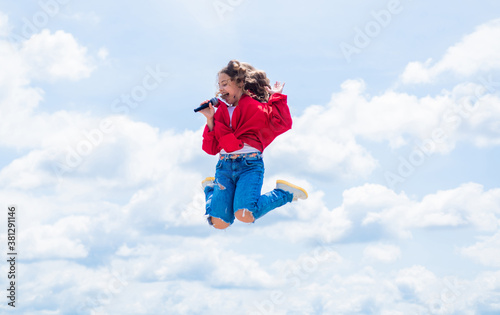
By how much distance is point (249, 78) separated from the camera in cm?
872

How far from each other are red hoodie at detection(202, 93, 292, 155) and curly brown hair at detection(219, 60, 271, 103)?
17 centimetres

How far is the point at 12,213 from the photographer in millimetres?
11656

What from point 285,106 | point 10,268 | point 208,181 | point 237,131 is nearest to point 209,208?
point 208,181

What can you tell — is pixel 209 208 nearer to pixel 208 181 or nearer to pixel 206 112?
pixel 208 181

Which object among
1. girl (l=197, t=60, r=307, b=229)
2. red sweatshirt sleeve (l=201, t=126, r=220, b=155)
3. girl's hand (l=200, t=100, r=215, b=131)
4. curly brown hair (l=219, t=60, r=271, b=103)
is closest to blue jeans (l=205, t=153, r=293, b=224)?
girl (l=197, t=60, r=307, b=229)

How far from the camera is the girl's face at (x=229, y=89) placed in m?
8.59

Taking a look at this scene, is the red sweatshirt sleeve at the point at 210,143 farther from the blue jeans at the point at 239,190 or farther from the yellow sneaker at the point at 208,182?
the yellow sneaker at the point at 208,182

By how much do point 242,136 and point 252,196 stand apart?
92 cm

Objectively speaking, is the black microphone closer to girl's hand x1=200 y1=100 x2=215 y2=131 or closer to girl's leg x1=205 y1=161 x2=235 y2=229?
girl's hand x1=200 y1=100 x2=215 y2=131

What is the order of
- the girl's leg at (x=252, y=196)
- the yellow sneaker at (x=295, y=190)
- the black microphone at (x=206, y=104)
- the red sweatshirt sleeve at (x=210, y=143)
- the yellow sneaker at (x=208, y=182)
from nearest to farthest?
the girl's leg at (x=252, y=196) < the black microphone at (x=206, y=104) < the red sweatshirt sleeve at (x=210, y=143) < the yellow sneaker at (x=295, y=190) < the yellow sneaker at (x=208, y=182)

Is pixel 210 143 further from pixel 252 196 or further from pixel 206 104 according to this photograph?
pixel 252 196

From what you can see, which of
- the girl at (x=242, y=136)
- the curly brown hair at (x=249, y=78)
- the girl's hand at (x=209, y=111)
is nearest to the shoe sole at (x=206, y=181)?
the girl at (x=242, y=136)

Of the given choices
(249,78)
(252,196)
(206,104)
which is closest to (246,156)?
(252,196)

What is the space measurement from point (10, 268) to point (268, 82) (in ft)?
21.6
